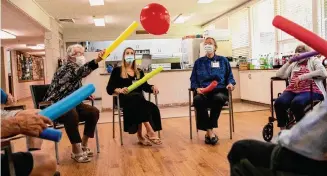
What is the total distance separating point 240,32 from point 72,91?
6.47 meters

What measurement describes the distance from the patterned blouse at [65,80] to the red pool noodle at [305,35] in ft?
7.51

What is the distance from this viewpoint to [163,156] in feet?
10.7

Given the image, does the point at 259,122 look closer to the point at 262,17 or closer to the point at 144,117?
the point at 144,117

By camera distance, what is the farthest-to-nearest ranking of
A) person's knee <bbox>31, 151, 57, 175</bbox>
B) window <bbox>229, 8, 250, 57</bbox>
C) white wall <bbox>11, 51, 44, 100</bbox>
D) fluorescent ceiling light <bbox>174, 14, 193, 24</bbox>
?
white wall <bbox>11, 51, 44, 100</bbox>
fluorescent ceiling light <bbox>174, 14, 193, 24</bbox>
window <bbox>229, 8, 250, 57</bbox>
person's knee <bbox>31, 151, 57, 175</bbox>

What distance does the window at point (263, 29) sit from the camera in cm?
733

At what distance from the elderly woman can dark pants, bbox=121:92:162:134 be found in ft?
1.68

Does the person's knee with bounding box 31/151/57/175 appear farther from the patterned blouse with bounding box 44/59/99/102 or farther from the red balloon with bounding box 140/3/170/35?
the red balloon with bounding box 140/3/170/35

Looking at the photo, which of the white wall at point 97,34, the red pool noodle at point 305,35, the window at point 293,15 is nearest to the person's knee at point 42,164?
the red pool noodle at point 305,35

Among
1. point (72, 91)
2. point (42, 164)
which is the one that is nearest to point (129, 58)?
point (72, 91)

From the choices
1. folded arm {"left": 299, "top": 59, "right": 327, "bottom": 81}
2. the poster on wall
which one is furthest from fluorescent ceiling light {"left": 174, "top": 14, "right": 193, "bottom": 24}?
the poster on wall

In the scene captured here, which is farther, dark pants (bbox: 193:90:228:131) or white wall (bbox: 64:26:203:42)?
white wall (bbox: 64:26:203:42)

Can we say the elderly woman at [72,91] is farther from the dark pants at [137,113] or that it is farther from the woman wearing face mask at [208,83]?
the woman wearing face mask at [208,83]

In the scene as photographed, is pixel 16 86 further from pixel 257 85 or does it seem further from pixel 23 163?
pixel 23 163

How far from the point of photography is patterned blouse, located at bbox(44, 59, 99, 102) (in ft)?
10.2
